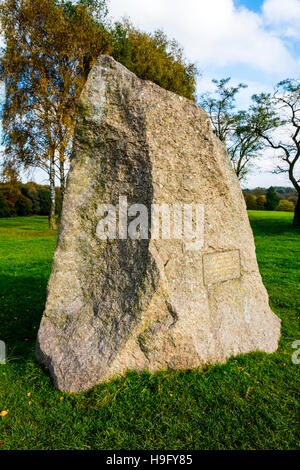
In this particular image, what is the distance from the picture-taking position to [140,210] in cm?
384

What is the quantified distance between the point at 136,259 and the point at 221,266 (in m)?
1.32

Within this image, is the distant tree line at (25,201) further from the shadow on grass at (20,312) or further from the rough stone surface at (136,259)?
the rough stone surface at (136,259)

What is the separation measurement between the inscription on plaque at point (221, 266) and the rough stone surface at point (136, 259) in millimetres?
16

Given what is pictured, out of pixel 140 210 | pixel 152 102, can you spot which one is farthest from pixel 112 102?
pixel 140 210

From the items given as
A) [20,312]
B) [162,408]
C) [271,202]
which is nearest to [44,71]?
[20,312]

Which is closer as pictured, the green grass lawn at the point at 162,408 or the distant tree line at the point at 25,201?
the green grass lawn at the point at 162,408

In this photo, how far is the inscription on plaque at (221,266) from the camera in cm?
412

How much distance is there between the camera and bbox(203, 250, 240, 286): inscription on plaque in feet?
13.5

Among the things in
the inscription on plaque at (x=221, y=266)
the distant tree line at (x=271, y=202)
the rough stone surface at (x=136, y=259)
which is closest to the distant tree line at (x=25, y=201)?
the distant tree line at (x=271, y=202)

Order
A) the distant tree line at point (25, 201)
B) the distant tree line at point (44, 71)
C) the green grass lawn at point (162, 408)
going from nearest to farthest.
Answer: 1. the green grass lawn at point (162, 408)
2. the distant tree line at point (44, 71)
3. the distant tree line at point (25, 201)

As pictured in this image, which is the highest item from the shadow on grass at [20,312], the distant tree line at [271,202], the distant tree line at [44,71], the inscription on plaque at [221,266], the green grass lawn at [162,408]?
the distant tree line at [44,71]

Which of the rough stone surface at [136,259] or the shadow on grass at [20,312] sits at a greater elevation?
the rough stone surface at [136,259]

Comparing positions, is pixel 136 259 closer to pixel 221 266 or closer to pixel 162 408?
pixel 221 266
